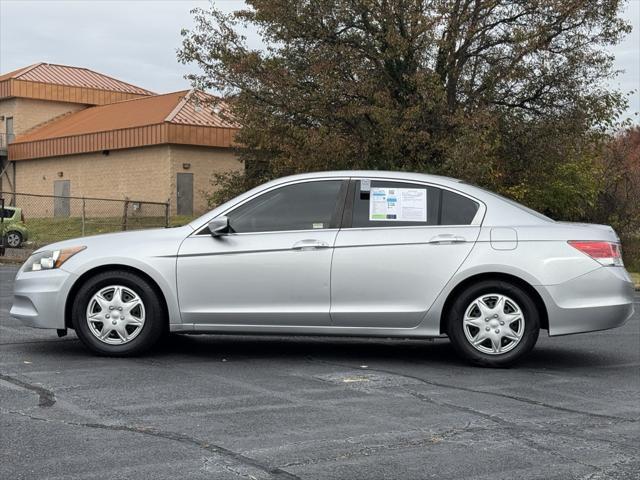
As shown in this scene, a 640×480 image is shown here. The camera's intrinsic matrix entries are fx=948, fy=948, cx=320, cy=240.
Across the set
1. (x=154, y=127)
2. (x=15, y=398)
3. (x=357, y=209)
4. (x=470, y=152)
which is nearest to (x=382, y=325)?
(x=357, y=209)

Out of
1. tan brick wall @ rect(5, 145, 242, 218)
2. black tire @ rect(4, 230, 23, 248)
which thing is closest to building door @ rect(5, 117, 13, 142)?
tan brick wall @ rect(5, 145, 242, 218)

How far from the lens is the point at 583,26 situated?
2795cm

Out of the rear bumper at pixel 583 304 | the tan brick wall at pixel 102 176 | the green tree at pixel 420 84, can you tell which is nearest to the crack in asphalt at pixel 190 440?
the rear bumper at pixel 583 304

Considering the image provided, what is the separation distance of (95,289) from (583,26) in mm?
23266

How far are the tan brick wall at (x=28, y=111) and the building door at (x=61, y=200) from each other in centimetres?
576

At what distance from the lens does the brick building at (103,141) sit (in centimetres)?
4262

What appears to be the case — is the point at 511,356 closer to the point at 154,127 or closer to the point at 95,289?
the point at 95,289

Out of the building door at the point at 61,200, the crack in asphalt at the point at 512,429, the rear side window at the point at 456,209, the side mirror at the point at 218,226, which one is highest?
the building door at the point at 61,200

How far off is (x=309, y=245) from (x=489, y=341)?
5.44ft

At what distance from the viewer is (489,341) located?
25.2 ft

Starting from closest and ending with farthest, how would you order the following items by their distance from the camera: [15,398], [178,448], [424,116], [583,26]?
[178,448], [15,398], [424,116], [583,26]

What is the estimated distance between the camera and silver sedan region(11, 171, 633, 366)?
7.68m

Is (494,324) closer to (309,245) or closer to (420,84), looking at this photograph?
(309,245)

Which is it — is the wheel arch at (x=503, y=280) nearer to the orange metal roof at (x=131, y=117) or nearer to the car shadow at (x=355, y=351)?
the car shadow at (x=355, y=351)
